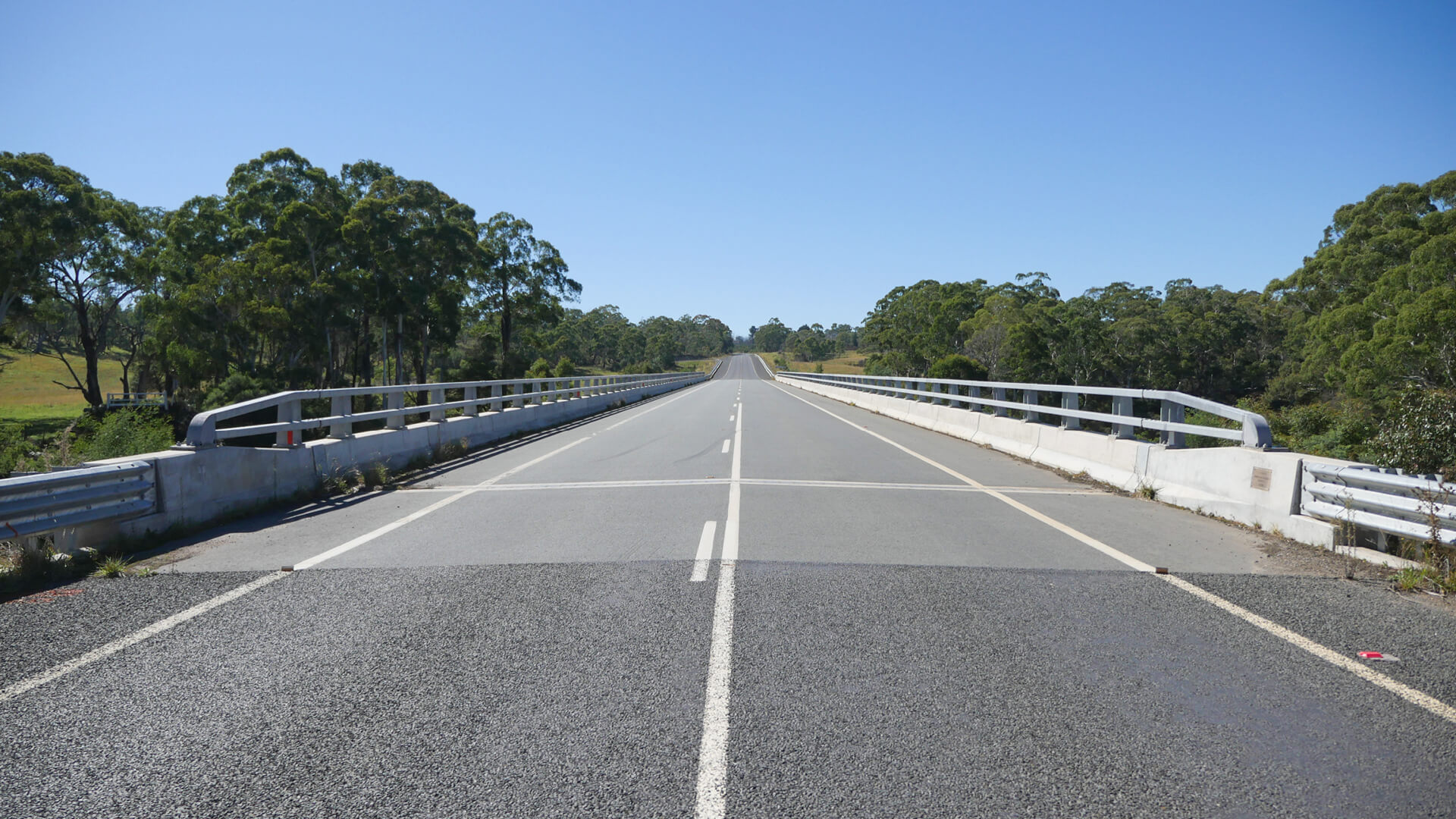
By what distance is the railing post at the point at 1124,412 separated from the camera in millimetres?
10688

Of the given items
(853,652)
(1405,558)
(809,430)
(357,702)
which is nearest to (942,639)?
(853,652)

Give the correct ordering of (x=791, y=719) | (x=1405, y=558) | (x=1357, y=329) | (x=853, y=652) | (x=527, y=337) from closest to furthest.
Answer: (x=791, y=719), (x=853, y=652), (x=1405, y=558), (x=1357, y=329), (x=527, y=337)

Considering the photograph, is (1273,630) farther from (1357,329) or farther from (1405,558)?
(1357,329)

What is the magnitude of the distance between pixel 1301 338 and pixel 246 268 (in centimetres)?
6751

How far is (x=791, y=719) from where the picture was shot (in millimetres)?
3500

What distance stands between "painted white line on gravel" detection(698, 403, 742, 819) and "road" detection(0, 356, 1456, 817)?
17 mm

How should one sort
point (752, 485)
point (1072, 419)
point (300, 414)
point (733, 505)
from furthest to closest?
point (1072, 419), point (752, 485), point (300, 414), point (733, 505)

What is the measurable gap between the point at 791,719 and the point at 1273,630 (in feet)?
11.1

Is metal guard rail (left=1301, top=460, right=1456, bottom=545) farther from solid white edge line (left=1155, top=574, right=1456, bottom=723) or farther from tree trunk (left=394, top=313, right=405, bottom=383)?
tree trunk (left=394, top=313, right=405, bottom=383)

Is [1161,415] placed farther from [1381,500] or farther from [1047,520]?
[1381,500]

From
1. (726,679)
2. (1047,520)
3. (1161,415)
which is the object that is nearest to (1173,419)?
(1161,415)

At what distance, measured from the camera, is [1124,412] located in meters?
10.8

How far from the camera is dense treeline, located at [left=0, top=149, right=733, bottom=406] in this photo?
37.8 m

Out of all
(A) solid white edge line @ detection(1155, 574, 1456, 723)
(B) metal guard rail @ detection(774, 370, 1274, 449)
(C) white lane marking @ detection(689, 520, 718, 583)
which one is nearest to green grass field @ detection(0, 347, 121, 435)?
(C) white lane marking @ detection(689, 520, 718, 583)
